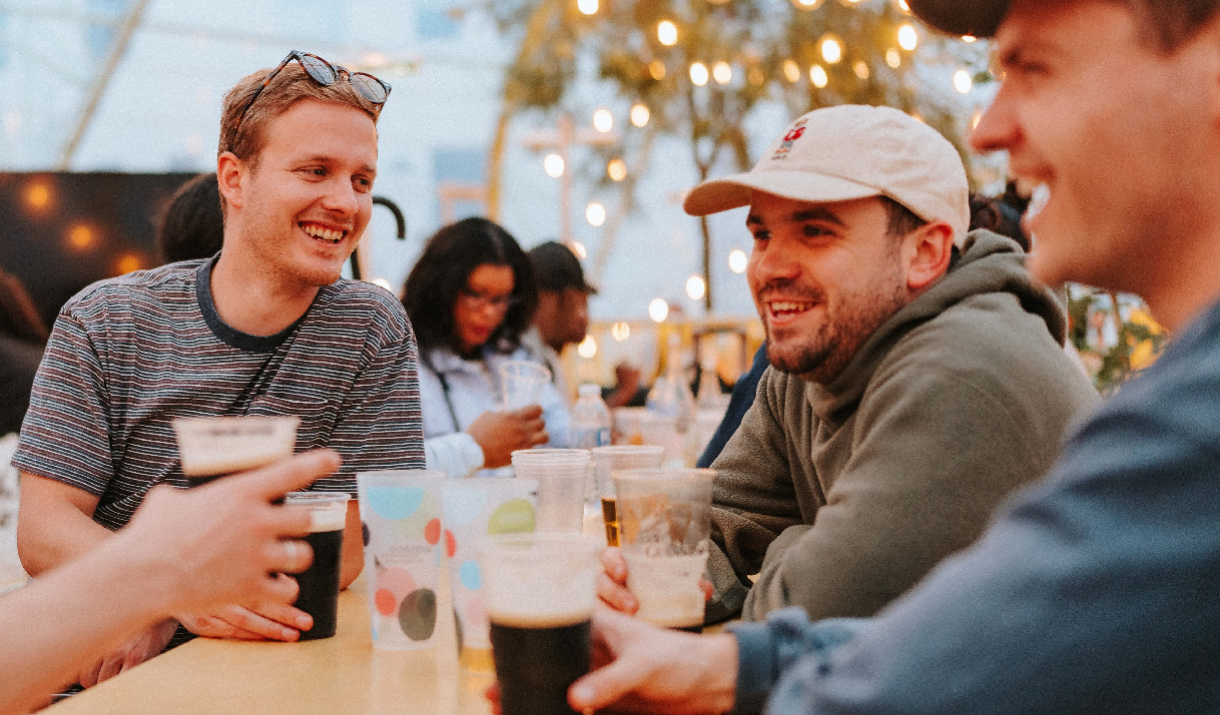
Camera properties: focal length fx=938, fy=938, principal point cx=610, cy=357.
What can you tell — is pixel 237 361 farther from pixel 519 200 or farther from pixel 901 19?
pixel 519 200

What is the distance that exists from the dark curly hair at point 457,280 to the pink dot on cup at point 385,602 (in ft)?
8.29

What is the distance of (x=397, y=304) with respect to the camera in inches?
91.2

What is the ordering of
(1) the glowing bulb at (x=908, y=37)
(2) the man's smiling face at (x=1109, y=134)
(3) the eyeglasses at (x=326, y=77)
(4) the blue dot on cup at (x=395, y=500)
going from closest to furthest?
(2) the man's smiling face at (x=1109, y=134) → (4) the blue dot on cup at (x=395, y=500) → (3) the eyeglasses at (x=326, y=77) → (1) the glowing bulb at (x=908, y=37)

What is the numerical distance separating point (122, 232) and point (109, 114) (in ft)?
17.9

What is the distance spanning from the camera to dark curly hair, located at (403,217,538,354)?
150 inches

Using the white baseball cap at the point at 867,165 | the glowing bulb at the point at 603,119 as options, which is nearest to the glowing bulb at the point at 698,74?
the glowing bulb at the point at 603,119

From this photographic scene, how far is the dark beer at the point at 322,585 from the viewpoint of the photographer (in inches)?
53.1

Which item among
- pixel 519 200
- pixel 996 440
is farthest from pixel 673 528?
pixel 519 200

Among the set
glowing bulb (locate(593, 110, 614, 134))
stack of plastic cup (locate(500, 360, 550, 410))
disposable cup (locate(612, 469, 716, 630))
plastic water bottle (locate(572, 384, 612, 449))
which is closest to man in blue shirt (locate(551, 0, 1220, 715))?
disposable cup (locate(612, 469, 716, 630))

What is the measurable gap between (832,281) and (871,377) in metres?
0.18

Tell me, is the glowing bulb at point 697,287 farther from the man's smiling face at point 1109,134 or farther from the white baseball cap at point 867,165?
the man's smiling face at point 1109,134

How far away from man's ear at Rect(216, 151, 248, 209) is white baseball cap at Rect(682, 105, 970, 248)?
3.98ft

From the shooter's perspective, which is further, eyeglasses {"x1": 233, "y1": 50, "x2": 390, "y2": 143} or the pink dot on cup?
eyeglasses {"x1": 233, "y1": 50, "x2": 390, "y2": 143}

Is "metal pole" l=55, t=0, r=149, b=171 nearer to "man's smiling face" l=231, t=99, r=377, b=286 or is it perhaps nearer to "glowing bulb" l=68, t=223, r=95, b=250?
"glowing bulb" l=68, t=223, r=95, b=250
